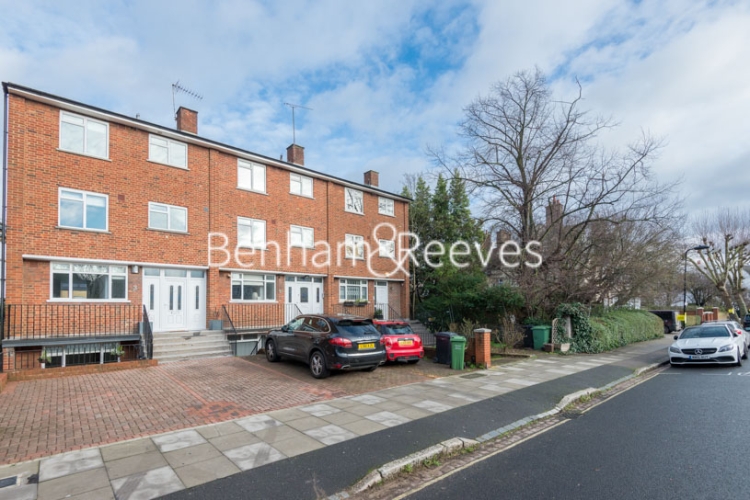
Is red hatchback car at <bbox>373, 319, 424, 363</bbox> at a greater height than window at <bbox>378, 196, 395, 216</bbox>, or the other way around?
window at <bbox>378, 196, 395, 216</bbox>

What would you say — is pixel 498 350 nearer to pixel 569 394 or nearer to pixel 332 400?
pixel 569 394

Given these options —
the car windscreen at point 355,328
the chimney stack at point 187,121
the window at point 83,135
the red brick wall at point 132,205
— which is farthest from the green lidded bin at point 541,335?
the window at point 83,135

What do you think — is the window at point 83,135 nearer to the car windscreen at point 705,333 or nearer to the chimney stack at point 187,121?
the chimney stack at point 187,121

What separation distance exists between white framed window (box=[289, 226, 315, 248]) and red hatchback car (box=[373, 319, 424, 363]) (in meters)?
8.14

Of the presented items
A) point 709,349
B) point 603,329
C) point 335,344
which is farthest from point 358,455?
point 603,329

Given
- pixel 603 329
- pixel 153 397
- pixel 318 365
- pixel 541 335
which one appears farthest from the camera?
pixel 603 329

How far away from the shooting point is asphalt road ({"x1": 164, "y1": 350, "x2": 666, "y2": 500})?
4.25 m

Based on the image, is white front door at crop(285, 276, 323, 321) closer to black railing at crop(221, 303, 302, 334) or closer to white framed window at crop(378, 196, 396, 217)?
black railing at crop(221, 303, 302, 334)

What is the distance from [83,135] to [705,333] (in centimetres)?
2127

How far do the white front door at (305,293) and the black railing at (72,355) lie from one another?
6.87 meters

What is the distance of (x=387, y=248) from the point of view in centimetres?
2362

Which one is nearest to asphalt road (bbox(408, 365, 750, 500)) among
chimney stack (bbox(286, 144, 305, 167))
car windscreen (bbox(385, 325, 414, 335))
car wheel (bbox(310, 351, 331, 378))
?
car wheel (bbox(310, 351, 331, 378))

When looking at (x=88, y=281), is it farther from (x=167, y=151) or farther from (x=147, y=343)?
(x=167, y=151)

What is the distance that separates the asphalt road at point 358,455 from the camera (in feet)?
13.9
